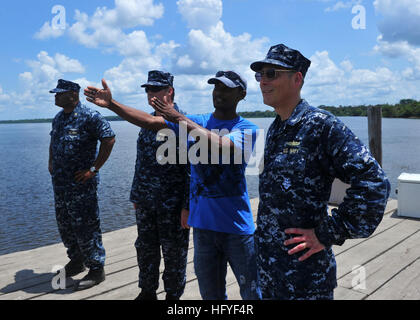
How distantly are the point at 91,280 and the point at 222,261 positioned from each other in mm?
1741

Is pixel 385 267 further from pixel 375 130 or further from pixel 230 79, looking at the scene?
pixel 375 130

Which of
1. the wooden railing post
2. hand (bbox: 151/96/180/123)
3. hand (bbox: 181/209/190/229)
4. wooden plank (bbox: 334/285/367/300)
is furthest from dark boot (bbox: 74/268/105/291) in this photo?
the wooden railing post

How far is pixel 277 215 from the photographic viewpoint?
1.72 meters

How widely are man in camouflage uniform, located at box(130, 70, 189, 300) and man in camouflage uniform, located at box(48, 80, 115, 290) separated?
2.65 ft

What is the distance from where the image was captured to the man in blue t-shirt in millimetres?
2354

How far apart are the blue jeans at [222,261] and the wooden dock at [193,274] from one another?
0.93m

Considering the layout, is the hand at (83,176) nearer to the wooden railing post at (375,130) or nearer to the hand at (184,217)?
the hand at (184,217)

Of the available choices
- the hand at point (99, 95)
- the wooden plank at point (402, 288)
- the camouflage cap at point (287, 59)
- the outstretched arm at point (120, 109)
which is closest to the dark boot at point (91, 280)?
the outstretched arm at point (120, 109)

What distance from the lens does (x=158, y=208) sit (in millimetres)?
3041

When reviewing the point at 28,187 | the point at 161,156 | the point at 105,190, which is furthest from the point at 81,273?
the point at 28,187

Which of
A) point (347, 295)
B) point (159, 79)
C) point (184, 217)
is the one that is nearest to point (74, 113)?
point (159, 79)

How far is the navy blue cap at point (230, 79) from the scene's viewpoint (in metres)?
2.43

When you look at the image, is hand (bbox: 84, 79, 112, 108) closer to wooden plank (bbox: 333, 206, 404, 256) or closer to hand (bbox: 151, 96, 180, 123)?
hand (bbox: 151, 96, 180, 123)
